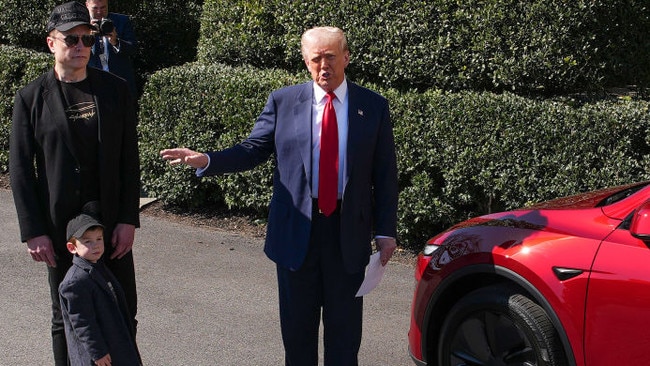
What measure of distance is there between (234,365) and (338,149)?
1749mm

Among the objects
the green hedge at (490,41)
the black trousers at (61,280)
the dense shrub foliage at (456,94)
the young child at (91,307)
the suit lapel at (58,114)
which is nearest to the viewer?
the young child at (91,307)

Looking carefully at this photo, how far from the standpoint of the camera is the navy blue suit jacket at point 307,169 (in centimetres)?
424

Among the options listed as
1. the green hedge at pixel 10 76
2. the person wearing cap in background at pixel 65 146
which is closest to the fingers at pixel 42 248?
the person wearing cap in background at pixel 65 146

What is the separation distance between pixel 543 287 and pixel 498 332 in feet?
1.32

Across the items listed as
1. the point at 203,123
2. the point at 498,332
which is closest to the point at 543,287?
the point at 498,332

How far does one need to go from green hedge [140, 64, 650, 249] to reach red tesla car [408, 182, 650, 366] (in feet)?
6.17

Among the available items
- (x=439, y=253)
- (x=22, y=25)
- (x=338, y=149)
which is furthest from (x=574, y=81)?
(x=22, y=25)

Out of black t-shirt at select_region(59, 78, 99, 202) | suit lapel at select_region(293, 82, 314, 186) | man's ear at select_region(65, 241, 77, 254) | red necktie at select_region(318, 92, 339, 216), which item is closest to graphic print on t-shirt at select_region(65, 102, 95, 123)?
black t-shirt at select_region(59, 78, 99, 202)

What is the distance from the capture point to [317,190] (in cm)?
427

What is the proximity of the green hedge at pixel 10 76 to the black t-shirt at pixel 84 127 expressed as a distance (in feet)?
18.6

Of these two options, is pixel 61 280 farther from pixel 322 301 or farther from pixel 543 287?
pixel 543 287

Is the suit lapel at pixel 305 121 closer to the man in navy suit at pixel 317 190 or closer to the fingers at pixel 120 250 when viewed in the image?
the man in navy suit at pixel 317 190

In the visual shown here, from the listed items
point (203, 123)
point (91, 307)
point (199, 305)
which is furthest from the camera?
point (203, 123)

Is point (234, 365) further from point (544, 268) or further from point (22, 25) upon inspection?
point (22, 25)
